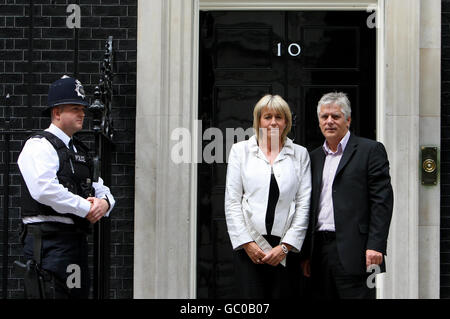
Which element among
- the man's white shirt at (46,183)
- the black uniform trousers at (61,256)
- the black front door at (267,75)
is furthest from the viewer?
the black front door at (267,75)

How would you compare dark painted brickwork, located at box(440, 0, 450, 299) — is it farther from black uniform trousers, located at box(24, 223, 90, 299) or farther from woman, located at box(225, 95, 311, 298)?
black uniform trousers, located at box(24, 223, 90, 299)

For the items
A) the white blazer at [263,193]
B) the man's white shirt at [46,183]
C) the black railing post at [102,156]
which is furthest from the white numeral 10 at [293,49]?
the man's white shirt at [46,183]

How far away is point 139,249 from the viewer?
21.9ft

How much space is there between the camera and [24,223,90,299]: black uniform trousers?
5.03 meters

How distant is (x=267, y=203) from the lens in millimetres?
5199

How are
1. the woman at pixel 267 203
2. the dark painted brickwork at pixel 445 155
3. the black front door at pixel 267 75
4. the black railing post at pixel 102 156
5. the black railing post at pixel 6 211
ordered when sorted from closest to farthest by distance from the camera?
the woman at pixel 267 203 → the black railing post at pixel 102 156 → the black railing post at pixel 6 211 → the dark painted brickwork at pixel 445 155 → the black front door at pixel 267 75

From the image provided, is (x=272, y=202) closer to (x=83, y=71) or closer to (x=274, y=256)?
(x=274, y=256)

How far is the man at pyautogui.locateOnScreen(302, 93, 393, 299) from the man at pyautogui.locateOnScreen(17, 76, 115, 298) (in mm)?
1393

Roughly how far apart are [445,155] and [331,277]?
6.74 ft

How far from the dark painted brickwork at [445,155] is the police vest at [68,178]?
117 inches

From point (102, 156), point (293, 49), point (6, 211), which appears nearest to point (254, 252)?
point (102, 156)

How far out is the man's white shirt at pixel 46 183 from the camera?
16.1 feet

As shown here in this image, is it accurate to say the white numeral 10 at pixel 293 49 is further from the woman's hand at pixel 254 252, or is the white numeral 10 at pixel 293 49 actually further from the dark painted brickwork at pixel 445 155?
the woman's hand at pixel 254 252

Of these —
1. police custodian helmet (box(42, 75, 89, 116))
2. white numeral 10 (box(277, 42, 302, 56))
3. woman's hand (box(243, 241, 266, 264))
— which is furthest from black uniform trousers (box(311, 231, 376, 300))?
white numeral 10 (box(277, 42, 302, 56))
